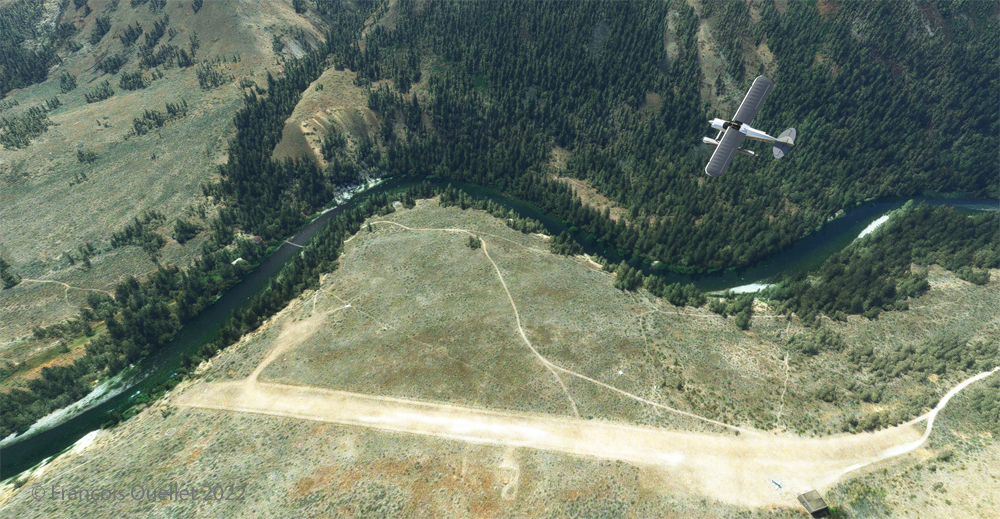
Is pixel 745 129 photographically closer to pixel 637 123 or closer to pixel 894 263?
pixel 894 263

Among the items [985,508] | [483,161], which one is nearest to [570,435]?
[985,508]

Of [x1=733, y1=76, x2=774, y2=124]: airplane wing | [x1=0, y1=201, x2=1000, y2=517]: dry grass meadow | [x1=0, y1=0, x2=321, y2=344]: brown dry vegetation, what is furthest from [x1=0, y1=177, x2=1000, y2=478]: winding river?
[x1=733, y1=76, x2=774, y2=124]: airplane wing

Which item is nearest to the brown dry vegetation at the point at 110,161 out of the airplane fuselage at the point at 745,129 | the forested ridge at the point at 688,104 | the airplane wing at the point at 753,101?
the forested ridge at the point at 688,104

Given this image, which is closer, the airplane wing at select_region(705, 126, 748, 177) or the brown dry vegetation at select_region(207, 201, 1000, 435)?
the airplane wing at select_region(705, 126, 748, 177)

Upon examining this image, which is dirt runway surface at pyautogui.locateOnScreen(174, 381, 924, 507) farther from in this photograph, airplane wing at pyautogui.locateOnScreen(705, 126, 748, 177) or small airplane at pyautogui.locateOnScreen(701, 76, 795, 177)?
small airplane at pyautogui.locateOnScreen(701, 76, 795, 177)

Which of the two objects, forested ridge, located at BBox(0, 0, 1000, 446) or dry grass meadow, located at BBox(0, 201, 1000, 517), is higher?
forested ridge, located at BBox(0, 0, 1000, 446)

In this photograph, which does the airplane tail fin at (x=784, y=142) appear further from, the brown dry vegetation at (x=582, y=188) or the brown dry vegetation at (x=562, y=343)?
the brown dry vegetation at (x=582, y=188)

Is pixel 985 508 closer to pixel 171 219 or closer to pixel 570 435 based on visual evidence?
pixel 570 435
